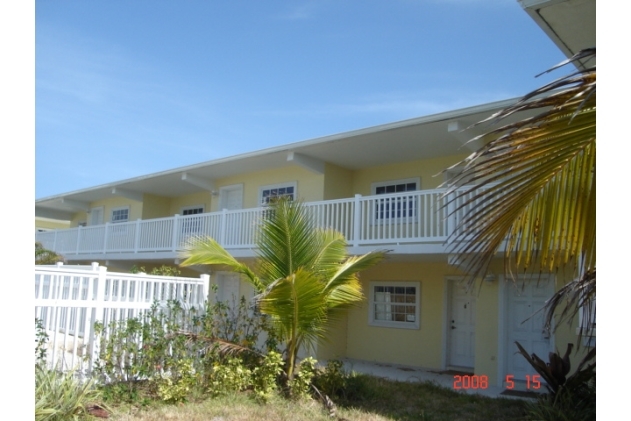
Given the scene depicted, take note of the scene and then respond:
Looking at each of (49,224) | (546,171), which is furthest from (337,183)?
(49,224)

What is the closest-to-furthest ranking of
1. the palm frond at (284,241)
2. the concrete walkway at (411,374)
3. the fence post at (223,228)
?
the palm frond at (284,241)
the concrete walkway at (411,374)
the fence post at (223,228)

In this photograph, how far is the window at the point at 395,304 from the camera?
1443cm

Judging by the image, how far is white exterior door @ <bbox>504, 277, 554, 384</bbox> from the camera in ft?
38.8

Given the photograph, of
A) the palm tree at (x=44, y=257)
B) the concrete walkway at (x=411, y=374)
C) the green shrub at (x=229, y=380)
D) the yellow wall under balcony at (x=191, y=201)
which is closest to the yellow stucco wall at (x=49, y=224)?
the yellow wall under balcony at (x=191, y=201)

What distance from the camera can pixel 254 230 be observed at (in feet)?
47.0

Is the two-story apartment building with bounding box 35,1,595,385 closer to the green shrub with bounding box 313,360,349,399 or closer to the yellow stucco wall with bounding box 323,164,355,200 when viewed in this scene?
the yellow stucco wall with bounding box 323,164,355,200

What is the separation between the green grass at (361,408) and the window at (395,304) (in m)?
4.30

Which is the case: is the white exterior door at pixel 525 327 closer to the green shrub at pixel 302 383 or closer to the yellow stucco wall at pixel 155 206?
the green shrub at pixel 302 383

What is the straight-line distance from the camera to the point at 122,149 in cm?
762

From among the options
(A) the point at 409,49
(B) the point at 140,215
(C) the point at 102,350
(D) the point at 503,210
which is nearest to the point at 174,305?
(C) the point at 102,350

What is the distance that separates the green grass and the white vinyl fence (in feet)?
3.87

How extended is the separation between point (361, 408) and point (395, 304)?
22.4 feet

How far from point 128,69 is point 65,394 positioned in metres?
3.73
